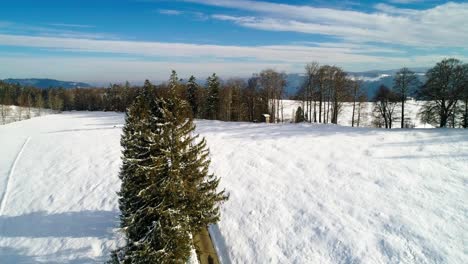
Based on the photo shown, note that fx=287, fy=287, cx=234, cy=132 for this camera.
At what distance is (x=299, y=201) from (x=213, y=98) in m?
35.4

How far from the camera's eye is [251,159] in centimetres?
2447

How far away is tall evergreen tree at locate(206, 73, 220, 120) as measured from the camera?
1948 inches

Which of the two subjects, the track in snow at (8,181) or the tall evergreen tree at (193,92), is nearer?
the track in snow at (8,181)

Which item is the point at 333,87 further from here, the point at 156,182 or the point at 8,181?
the point at 8,181

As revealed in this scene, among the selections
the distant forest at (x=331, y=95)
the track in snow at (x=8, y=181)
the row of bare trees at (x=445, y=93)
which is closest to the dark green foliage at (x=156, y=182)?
Result: the distant forest at (x=331, y=95)

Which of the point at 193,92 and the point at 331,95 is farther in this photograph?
the point at 193,92

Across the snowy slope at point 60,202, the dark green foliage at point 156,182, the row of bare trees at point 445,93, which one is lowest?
the snowy slope at point 60,202

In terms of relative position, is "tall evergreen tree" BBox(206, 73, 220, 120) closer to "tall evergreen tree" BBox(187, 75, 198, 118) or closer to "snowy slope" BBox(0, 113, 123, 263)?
"tall evergreen tree" BBox(187, 75, 198, 118)

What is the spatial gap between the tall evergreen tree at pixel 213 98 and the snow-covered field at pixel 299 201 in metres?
22.0

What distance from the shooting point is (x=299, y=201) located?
17.4 metres

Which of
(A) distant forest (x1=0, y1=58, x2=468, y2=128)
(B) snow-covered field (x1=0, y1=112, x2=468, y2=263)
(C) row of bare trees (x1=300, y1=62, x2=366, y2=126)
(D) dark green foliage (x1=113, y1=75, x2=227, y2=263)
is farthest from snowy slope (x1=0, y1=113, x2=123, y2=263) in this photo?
(C) row of bare trees (x1=300, y1=62, x2=366, y2=126)

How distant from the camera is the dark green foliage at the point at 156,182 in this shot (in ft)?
35.8

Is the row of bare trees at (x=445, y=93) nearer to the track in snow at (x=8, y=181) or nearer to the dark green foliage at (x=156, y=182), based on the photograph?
the dark green foliage at (x=156, y=182)

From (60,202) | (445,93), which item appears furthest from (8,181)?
(445,93)
